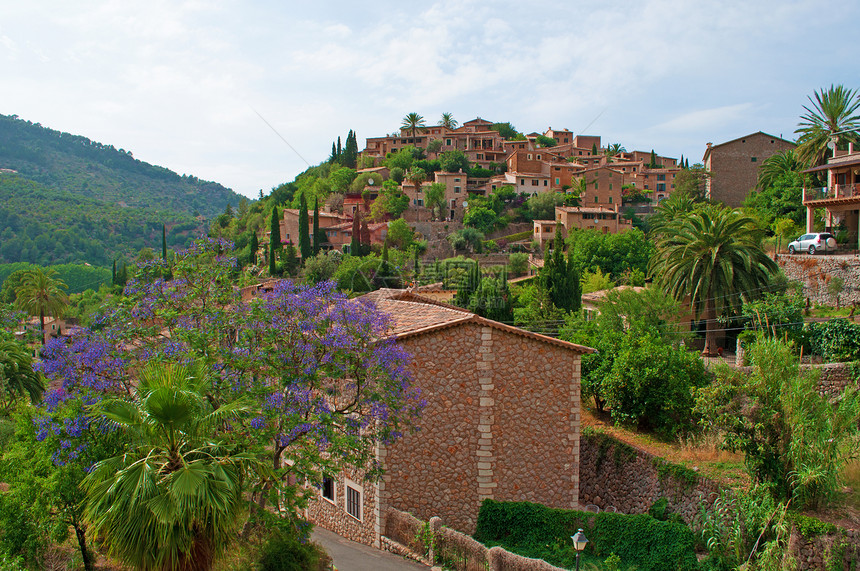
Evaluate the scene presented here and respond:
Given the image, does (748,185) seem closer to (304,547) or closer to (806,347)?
(806,347)

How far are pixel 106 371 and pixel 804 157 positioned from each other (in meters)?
43.0

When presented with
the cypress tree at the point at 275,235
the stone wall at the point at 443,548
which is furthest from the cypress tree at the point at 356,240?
the stone wall at the point at 443,548

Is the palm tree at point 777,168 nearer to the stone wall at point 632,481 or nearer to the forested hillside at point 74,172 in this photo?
the stone wall at point 632,481

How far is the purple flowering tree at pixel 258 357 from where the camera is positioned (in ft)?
35.6

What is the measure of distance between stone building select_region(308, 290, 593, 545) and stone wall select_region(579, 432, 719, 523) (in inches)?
82.2

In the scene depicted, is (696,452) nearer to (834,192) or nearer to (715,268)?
(715,268)

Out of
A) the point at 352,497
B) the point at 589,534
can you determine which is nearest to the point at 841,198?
the point at 589,534

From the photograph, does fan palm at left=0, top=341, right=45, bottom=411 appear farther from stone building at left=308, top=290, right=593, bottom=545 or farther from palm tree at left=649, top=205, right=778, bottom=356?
palm tree at left=649, top=205, right=778, bottom=356

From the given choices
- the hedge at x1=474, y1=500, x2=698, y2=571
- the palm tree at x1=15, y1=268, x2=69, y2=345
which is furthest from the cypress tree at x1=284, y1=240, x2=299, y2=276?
the hedge at x1=474, y1=500, x2=698, y2=571

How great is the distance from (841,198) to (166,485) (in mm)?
31157

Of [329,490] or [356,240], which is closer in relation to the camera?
[329,490]

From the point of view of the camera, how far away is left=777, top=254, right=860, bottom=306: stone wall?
2723 cm

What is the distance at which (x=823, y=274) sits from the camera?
28.6 meters

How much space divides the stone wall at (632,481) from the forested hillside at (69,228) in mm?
102784
